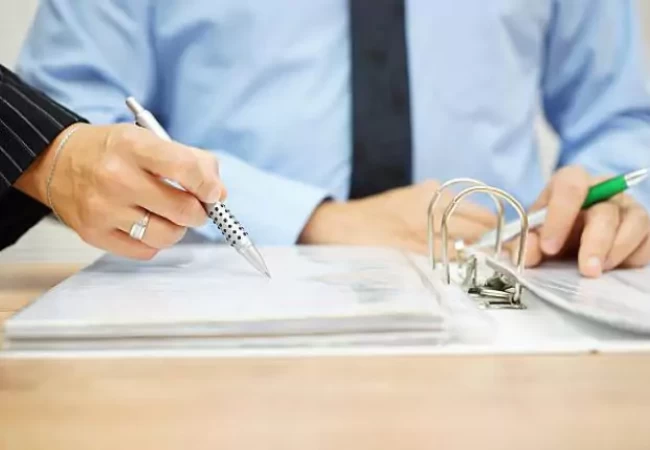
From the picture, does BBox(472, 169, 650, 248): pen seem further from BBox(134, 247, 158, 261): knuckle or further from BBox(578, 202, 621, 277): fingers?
BBox(134, 247, 158, 261): knuckle

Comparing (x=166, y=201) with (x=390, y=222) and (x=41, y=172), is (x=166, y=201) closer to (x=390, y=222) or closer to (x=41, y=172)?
(x=41, y=172)

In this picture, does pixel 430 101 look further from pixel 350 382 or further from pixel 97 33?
pixel 350 382

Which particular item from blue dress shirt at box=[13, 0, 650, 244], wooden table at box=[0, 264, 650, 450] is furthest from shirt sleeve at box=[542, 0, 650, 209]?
wooden table at box=[0, 264, 650, 450]

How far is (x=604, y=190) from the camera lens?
76cm

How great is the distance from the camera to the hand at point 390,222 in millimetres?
872

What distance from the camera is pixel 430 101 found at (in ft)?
3.42

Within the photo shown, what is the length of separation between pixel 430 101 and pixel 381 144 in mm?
92

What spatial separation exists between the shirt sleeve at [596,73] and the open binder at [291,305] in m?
0.47

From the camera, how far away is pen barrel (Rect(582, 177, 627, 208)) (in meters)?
0.75

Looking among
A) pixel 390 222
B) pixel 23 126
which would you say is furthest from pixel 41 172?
pixel 390 222

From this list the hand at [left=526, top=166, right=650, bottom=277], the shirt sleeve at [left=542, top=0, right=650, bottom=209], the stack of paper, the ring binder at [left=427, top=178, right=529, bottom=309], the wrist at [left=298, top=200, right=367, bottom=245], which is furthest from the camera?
the shirt sleeve at [left=542, top=0, right=650, bottom=209]

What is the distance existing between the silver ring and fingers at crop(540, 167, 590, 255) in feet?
1.03

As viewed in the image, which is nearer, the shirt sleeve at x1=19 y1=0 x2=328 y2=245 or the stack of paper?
the stack of paper

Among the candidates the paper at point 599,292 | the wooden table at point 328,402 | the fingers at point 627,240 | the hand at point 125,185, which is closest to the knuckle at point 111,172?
the hand at point 125,185
